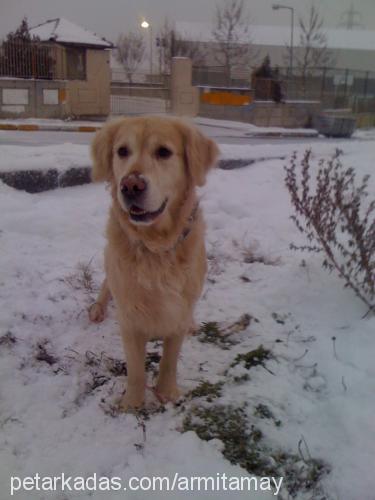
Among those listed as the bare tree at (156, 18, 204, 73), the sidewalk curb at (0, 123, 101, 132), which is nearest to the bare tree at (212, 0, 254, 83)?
the bare tree at (156, 18, 204, 73)

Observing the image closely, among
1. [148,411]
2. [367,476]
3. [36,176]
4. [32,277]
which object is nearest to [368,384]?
[367,476]

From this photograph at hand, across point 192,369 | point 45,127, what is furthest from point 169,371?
point 45,127

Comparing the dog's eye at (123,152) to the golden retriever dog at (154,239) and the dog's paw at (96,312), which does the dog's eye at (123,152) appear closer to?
the golden retriever dog at (154,239)

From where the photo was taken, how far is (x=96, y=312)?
342 centimetres

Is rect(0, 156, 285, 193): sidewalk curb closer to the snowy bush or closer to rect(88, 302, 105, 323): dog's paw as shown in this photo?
rect(88, 302, 105, 323): dog's paw

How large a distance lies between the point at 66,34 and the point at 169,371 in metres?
17.8

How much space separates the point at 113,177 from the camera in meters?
2.90

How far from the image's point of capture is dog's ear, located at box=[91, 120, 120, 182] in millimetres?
2898

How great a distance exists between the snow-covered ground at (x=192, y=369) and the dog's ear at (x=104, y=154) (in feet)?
3.71

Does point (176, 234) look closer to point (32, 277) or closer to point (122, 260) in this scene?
point (122, 260)

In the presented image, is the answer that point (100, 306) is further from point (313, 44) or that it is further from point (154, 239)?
point (313, 44)

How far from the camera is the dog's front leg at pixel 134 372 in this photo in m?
2.61

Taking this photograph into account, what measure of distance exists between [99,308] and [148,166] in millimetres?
1299

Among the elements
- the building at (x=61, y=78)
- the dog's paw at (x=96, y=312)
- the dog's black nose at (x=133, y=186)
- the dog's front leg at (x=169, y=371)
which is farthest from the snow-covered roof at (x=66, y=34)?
the dog's front leg at (x=169, y=371)
